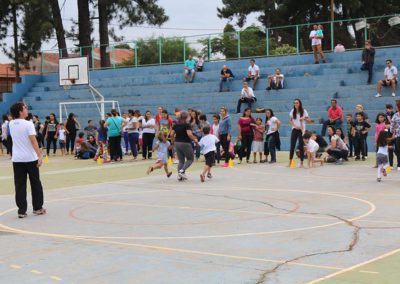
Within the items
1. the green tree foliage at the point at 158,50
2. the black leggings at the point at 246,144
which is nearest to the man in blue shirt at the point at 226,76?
the green tree foliage at the point at 158,50

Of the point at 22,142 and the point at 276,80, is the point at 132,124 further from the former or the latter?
the point at 22,142

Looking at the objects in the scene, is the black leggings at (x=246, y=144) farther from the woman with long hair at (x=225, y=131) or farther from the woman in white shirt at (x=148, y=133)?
the woman in white shirt at (x=148, y=133)

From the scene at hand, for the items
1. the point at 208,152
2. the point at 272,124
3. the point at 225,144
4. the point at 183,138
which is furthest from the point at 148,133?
the point at 208,152

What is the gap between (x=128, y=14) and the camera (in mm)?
43188

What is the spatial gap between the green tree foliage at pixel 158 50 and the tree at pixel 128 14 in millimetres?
5984

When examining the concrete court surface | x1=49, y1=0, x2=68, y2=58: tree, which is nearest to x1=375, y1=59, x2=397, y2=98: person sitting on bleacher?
the concrete court surface

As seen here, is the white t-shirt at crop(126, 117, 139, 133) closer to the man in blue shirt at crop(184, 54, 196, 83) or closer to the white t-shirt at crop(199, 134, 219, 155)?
the white t-shirt at crop(199, 134, 219, 155)

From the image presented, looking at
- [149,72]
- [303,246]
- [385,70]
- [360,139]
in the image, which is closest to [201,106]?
[149,72]

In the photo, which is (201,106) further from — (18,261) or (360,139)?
(18,261)

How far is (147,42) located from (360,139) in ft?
61.2

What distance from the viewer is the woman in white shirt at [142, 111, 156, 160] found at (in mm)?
22562

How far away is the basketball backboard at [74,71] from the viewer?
31875 millimetres

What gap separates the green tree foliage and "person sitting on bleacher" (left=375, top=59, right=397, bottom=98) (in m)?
11.4

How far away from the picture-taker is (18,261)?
7.03 metres
